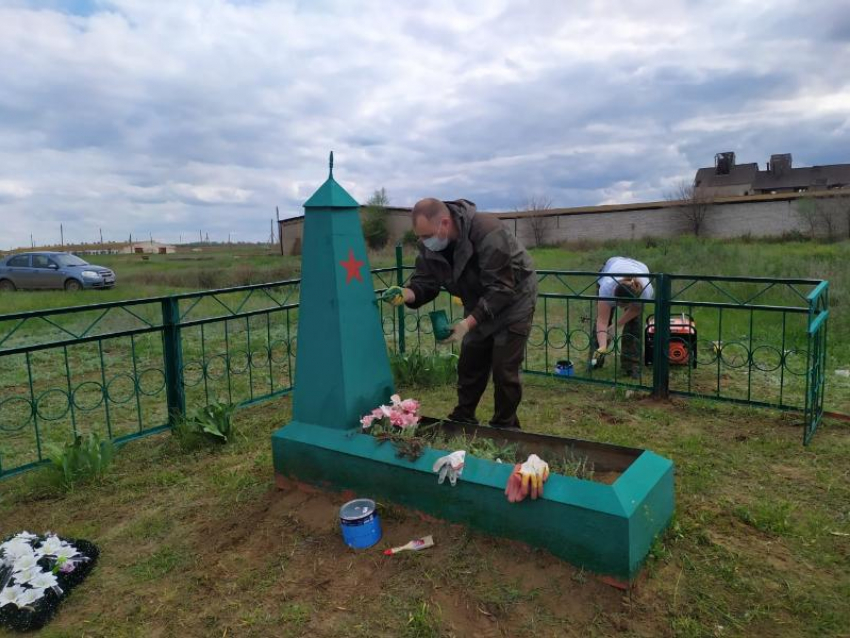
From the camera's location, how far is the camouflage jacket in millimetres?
3502

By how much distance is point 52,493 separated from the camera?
386 cm

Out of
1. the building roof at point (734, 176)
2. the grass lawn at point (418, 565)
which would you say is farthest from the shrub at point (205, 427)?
the building roof at point (734, 176)

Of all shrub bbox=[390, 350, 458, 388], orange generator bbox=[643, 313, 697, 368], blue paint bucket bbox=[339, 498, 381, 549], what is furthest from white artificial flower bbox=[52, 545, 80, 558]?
orange generator bbox=[643, 313, 697, 368]

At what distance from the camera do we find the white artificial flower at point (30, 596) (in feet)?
8.57

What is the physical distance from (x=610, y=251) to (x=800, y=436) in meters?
15.1

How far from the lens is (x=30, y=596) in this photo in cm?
264

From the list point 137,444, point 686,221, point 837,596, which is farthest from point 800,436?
point 686,221

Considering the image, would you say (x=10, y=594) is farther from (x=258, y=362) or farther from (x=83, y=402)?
(x=258, y=362)

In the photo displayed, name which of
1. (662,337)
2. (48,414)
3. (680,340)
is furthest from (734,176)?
(48,414)

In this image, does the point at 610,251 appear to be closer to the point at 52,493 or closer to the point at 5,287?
the point at 52,493

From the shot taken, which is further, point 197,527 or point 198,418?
point 198,418

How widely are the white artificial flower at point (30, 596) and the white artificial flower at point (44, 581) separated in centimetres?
2

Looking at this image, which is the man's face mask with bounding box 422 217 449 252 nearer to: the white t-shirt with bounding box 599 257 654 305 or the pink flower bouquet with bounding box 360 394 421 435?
the pink flower bouquet with bounding box 360 394 421 435

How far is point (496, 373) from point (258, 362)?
469cm
